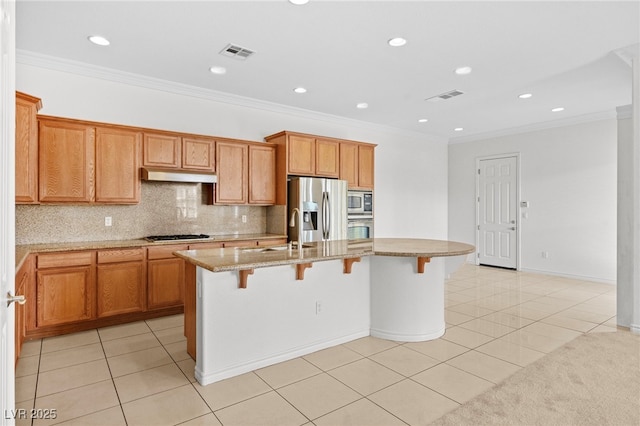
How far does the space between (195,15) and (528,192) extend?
6576 millimetres

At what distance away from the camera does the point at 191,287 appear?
301cm

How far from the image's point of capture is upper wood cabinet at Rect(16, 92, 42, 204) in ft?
10.8

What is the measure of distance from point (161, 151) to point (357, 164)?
306 centimetres

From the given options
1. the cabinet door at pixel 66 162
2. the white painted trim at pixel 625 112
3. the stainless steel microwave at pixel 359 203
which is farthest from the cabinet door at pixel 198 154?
the white painted trim at pixel 625 112

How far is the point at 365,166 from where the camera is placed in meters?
6.17

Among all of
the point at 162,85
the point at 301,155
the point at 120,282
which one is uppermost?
the point at 162,85

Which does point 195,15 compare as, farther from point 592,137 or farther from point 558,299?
point 592,137

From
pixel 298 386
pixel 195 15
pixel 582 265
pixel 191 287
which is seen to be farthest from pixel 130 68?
pixel 582 265

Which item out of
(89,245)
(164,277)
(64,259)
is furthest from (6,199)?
(164,277)

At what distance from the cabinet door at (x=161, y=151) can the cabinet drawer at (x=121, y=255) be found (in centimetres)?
105

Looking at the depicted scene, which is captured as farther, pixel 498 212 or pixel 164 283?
pixel 498 212

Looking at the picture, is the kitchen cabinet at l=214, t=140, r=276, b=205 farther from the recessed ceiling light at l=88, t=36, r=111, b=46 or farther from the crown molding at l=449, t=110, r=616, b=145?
the crown molding at l=449, t=110, r=616, b=145

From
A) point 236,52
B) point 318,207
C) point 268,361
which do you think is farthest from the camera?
point 318,207

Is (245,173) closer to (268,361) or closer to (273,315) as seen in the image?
(273,315)
